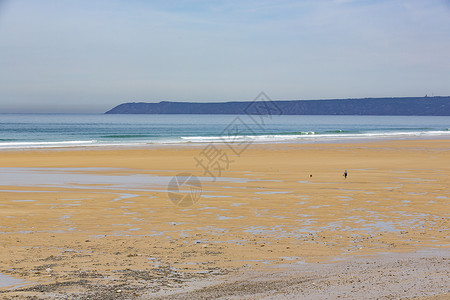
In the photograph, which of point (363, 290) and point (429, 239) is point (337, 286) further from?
point (429, 239)

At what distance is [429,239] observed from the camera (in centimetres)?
877

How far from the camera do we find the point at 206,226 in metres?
10.0

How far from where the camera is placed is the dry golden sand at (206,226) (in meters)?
7.12

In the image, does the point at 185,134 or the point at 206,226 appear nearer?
the point at 206,226

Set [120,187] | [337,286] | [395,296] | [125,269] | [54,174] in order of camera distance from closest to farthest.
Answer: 1. [395,296]
2. [337,286]
3. [125,269]
4. [120,187]
5. [54,174]

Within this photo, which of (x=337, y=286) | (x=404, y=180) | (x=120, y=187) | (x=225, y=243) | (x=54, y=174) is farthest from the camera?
(x=54, y=174)

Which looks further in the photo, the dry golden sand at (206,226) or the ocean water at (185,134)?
the ocean water at (185,134)

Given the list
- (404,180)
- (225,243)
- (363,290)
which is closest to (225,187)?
(404,180)

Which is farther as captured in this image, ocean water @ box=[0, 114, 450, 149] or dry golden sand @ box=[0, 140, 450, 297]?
ocean water @ box=[0, 114, 450, 149]

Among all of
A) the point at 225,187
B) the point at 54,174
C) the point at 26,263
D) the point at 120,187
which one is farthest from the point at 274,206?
the point at 54,174

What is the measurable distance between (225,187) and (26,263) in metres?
8.92

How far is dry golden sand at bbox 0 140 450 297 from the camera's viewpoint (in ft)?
23.4

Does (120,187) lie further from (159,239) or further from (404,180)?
(404,180)

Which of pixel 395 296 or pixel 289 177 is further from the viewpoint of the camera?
pixel 289 177
